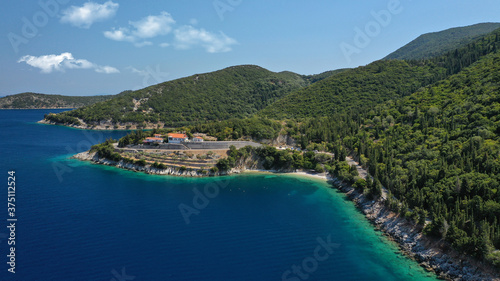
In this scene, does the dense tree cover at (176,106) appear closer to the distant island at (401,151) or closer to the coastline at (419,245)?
the distant island at (401,151)

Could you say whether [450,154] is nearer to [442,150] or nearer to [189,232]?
[442,150]

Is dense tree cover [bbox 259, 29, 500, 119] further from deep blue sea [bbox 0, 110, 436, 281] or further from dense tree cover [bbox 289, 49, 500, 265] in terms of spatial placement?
deep blue sea [bbox 0, 110, 436, 281]

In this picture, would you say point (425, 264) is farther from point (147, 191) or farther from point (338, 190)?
point (147, 191)

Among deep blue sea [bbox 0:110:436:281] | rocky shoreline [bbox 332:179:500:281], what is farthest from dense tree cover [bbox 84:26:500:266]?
deep blue sea [bbox 0:110:436:281]

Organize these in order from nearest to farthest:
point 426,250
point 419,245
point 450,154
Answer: point 426,250 < point 419,245 < point 450,154

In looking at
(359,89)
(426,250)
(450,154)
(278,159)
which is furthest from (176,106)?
(426,250)

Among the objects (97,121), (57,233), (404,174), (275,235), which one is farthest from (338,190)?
(97,121)
